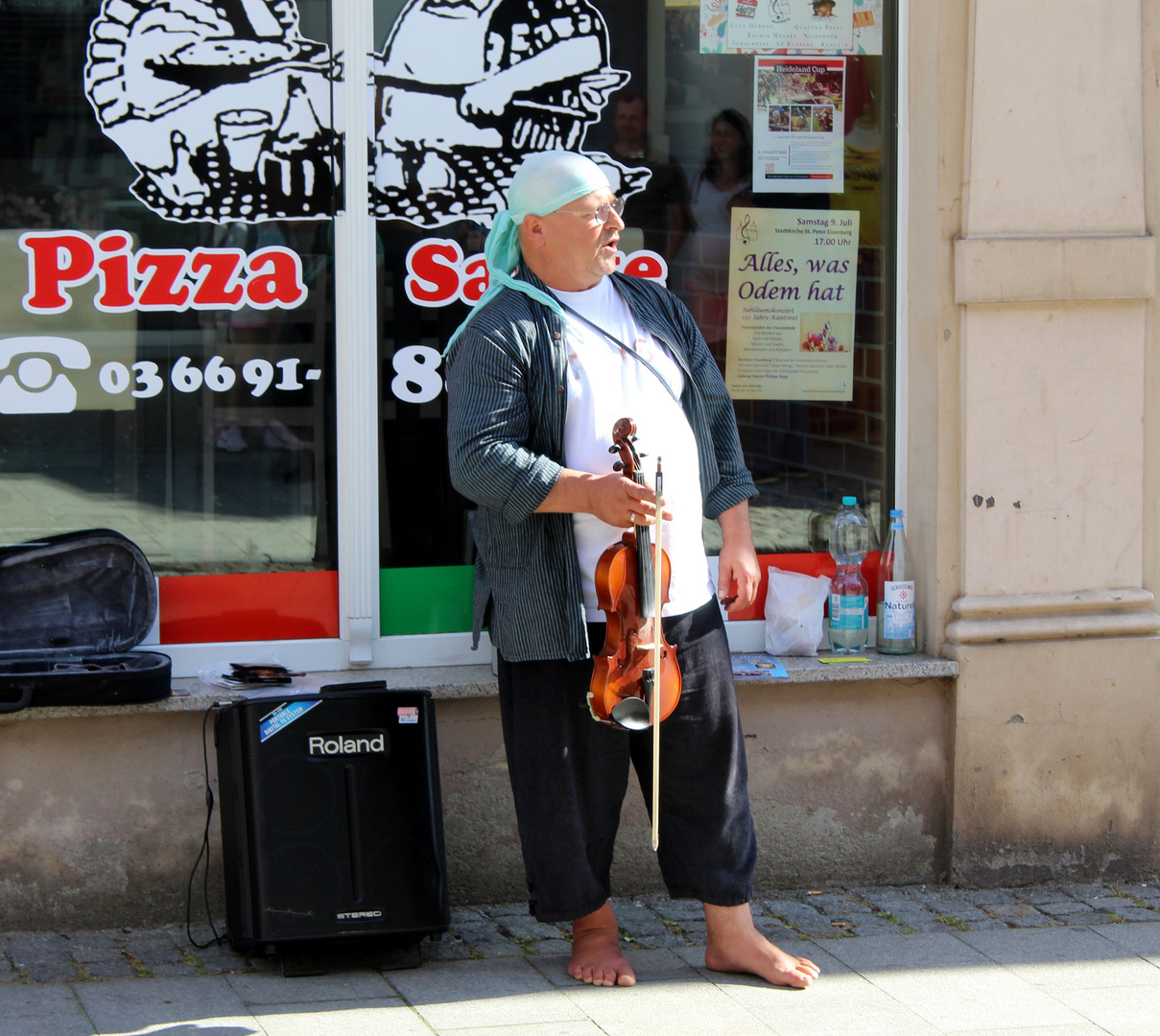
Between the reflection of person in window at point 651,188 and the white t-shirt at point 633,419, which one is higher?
the reflection of person in window at point 651,188

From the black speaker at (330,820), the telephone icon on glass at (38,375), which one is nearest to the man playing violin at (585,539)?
the black speaker at (330,820)

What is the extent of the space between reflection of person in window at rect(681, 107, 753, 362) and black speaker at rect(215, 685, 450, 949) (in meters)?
1.65

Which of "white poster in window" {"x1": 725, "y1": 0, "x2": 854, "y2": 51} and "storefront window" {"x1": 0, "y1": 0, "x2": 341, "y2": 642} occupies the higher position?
"white poster in window" {"x1": 725, "y1": 0, "x2": 854, "y2": 51}

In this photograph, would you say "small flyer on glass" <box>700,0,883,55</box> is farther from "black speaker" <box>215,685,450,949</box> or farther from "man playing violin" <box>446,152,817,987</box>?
"black speaker" <box>215,685,450,949</box>

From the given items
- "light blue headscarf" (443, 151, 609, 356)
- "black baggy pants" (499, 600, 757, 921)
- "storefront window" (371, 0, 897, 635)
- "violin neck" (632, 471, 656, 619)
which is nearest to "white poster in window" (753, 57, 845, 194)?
"storefront window" (371, 0, 897, 635)

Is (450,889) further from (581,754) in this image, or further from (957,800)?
(957,800)

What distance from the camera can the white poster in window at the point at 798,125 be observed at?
477cm

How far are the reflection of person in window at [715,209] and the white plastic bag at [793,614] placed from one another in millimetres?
778

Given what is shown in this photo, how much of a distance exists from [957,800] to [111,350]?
9.49 ft

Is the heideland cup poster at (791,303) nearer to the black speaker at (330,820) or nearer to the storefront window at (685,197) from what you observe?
the storefront window at (685,197)

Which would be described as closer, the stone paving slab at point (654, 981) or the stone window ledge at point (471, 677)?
the stone paving slab at point (654, 981)

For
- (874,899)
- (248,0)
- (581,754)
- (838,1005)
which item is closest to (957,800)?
(874,899)

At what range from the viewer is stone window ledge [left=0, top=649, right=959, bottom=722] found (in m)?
4.14

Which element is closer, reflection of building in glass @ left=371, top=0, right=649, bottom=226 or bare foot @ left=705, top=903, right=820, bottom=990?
bare foot @ left=705, top=903, right=820, bottom=990
